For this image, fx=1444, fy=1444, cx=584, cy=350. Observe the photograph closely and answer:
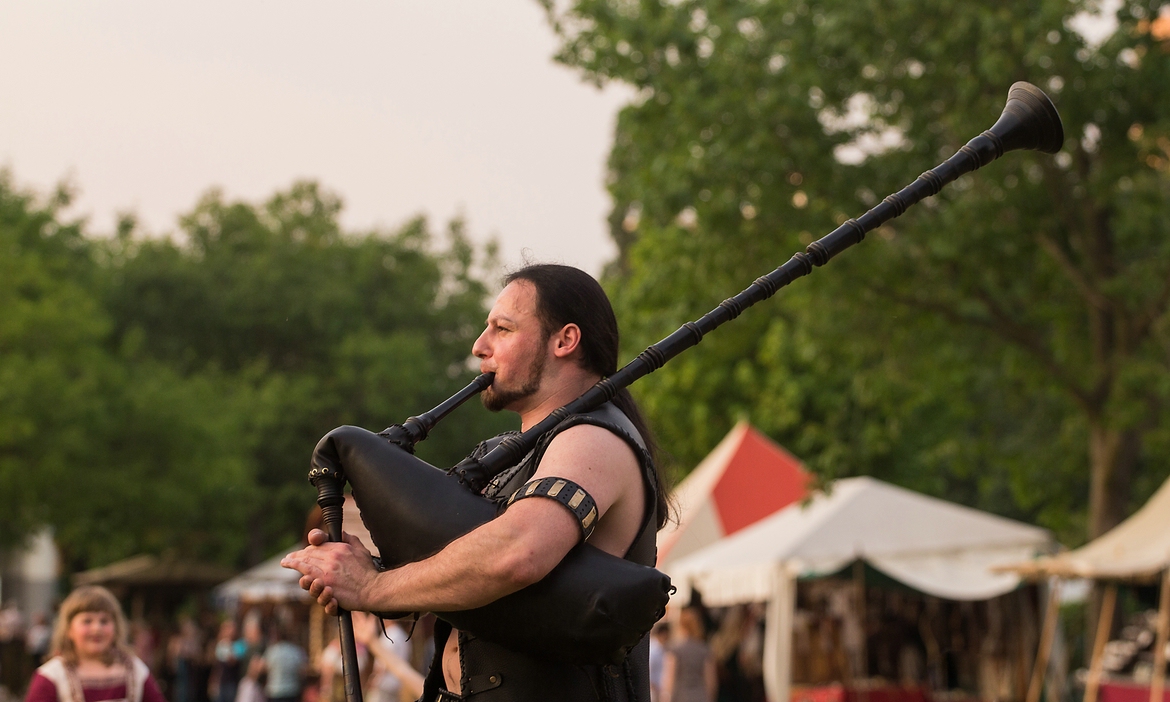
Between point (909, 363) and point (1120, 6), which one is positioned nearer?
point (1120, 6)

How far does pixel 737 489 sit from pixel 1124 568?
30.3 ft

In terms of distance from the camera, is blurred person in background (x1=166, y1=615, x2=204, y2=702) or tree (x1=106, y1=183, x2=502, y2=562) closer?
blurred person in background (x1=166, y1=615, x2=204, y2=702)

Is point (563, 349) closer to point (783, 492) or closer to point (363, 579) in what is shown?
point (363, 579)

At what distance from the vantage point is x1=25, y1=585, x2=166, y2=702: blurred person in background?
592cm

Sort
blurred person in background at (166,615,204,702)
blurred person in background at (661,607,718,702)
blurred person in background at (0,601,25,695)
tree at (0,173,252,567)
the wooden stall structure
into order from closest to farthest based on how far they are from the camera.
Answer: blurred person in background at (661,607,718,702) < the wooden stall structure < blurred person in background at (166,615,204,702) < blurred person in background at (0,601,25,695) < tree at (0,173,252,567)

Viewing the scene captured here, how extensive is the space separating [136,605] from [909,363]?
83.4ft

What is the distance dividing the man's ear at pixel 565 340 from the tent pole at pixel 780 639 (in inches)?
557

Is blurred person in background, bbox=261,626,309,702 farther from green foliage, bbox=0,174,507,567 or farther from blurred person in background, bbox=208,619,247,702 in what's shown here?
green foliage, bbox=0,174,507,567

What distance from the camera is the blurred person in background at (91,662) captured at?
5.92 meters

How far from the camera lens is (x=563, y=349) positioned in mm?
3029

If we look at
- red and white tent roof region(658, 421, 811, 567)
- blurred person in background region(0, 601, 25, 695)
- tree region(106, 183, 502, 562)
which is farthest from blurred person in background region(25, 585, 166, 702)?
tree region(106, 183, 502, 562)

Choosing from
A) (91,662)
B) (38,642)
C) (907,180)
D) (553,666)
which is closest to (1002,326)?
(907,180)

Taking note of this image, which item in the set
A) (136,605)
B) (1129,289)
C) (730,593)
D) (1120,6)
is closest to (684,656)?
(730,593)

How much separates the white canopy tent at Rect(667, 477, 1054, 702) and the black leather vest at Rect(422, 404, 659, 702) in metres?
13.6
